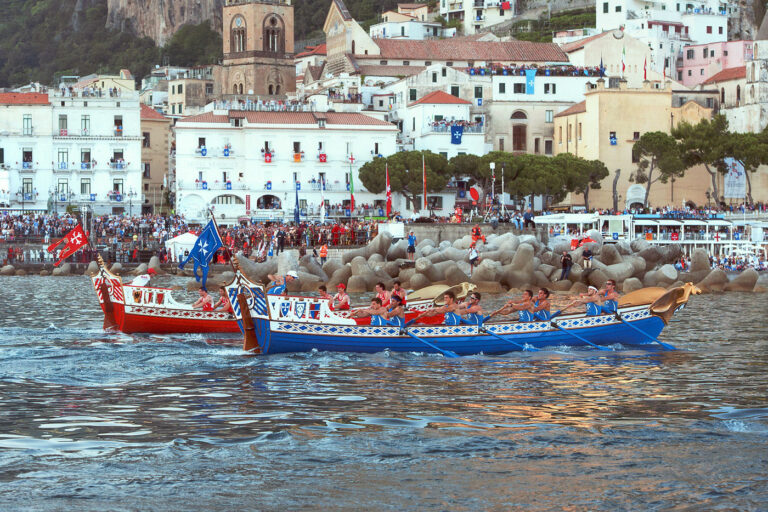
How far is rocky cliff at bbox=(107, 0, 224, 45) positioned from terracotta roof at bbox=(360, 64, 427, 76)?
5355 centimetres

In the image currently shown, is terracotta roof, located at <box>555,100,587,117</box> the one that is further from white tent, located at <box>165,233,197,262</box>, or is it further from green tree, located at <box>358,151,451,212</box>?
white tent, located at <box>165,233,197,262</box>

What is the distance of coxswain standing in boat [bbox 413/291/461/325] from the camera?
27.5 metres

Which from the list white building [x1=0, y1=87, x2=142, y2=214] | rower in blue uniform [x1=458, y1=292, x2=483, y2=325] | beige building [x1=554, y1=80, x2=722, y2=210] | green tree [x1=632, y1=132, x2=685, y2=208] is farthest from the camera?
beige building [x1=554, y1=80, x2=722, y2=210]

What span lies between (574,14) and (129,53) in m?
55.4

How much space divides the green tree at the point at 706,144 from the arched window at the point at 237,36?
5268cm

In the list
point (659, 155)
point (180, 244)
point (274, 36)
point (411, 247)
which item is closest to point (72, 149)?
point (180, 244)

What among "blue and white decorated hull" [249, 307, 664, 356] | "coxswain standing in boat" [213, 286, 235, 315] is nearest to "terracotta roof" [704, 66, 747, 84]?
"blue and white decorated hull" [249, 307, 664, 356]

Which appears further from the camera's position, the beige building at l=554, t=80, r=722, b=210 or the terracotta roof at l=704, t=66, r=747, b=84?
the terracotta roof at l=704, t=66, r=747, b=84

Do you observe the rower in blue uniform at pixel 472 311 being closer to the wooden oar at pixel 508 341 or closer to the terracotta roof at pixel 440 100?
the wooden oar at pixel 508 341

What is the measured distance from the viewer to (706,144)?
72.4 meters

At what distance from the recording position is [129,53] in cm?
15000

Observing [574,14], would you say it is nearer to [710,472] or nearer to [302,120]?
[302,120]

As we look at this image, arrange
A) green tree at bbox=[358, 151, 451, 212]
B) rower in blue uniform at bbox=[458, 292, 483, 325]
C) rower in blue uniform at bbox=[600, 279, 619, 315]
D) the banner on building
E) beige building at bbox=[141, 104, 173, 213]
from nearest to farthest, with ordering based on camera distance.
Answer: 1. rower in blue uniform at bbox=[458, 292, 483, 325]
2. rower in blue uniform at bbox=[600, 279, 619, 315]
3. green tree at bbox=[358, 151, 451, 212]
4. the banner on building
5. beige building at bbox=[141, 104, 173, 213]

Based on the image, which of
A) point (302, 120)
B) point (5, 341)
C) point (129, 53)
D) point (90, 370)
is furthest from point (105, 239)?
point (129, 53)
